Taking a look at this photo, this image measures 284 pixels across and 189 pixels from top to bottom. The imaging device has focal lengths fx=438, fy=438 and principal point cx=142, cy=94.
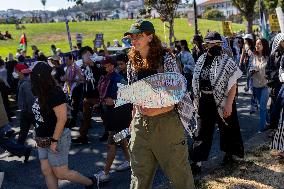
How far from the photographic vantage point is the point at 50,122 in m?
4.55

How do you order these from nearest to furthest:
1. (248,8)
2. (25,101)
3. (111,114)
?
(111,114) → (25,101) → (248,8)

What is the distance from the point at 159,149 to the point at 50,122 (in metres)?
1.39

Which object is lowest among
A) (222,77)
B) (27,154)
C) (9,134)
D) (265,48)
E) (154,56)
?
(9,134)

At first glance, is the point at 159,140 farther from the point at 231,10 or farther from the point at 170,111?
the point at 231,10

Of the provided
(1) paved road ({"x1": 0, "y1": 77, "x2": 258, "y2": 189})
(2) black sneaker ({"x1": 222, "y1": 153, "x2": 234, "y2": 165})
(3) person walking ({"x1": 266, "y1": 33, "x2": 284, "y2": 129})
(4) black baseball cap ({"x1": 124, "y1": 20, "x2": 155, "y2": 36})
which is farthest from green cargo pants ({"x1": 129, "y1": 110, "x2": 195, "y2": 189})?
(3) person walking ({"x1": 266, "y1": 33, "x2": 284, "y2": 129})

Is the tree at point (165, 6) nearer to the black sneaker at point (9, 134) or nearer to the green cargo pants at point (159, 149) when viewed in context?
the black sneaker at point (9, 134)

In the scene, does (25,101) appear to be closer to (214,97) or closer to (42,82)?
(42,82)

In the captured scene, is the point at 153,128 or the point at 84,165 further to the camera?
the point at 84,165

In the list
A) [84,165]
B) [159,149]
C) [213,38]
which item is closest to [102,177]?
[84,165]

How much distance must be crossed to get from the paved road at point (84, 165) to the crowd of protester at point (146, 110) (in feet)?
0.65

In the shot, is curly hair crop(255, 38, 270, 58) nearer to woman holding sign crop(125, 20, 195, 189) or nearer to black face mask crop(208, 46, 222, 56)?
black face mask crop(208, 46, 222, 56)

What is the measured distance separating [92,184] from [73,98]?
4220mm

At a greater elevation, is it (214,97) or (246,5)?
(246,5)

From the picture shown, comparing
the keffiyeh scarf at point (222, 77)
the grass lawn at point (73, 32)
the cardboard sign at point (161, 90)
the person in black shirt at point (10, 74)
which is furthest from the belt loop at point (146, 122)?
the grass lawn at point (73, 32)
